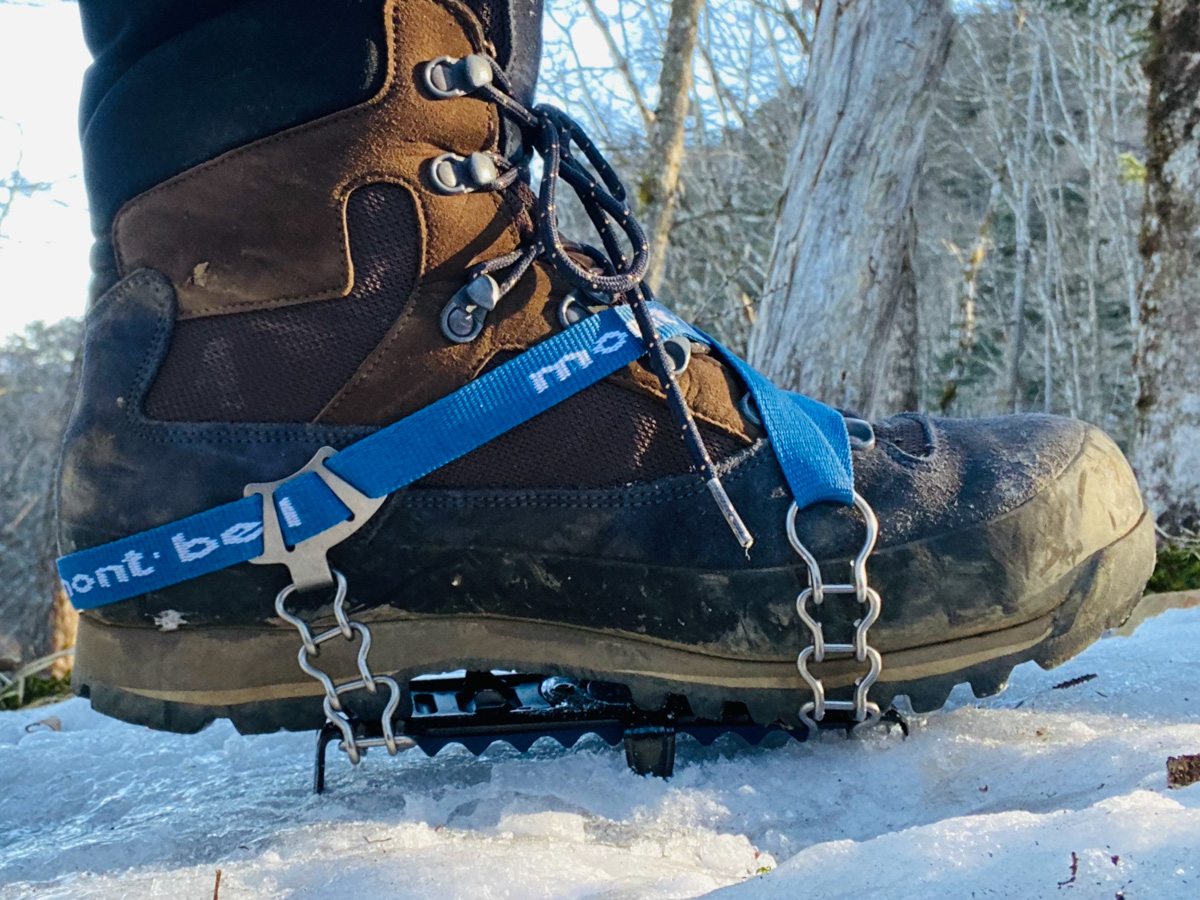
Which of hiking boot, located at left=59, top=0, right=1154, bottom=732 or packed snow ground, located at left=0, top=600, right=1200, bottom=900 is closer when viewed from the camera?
packed snow ground, located at left=0, top=600, right=1200, bottom=900

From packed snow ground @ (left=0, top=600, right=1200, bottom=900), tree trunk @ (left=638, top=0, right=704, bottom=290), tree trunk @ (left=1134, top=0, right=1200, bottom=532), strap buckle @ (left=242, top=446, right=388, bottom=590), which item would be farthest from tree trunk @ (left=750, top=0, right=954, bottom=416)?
tree trunk @ (left=638, top=0, right=704, bottom=290)

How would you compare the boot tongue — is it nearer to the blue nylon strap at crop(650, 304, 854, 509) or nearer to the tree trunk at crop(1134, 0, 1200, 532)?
the blue nylon strap at crop(650, 304, 854, 509)

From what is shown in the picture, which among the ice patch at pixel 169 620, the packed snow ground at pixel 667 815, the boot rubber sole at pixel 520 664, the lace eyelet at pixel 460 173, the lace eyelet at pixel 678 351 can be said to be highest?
the lace eyelet at pixel 460 173

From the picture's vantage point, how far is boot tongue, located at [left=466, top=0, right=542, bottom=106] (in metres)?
1.05

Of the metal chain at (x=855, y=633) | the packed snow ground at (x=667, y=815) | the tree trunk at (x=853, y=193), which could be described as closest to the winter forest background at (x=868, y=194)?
the tree trunk at (x=853, y=193)

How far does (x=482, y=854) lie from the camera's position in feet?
2.64

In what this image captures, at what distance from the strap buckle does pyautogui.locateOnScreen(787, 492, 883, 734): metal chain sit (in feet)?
1.54

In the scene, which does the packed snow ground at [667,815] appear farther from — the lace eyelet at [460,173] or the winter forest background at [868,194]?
the winter forest background at [868,194]

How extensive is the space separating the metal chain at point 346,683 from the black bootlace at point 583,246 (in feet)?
1.31

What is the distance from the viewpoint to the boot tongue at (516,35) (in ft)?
3.43

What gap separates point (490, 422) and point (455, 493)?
0.09 m

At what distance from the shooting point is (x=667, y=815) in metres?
0.93

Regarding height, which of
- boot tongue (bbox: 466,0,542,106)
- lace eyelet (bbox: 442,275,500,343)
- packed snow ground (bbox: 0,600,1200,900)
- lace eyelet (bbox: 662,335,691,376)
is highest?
boot tongue (bbox: 466,0,542,106)

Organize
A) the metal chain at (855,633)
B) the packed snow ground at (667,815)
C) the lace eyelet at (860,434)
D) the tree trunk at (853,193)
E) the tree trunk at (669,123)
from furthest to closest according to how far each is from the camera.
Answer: the tree trunk at (669,123), the tree trunk at (853,193), the lace eyelet at (860,434), the metal chain at (855,633), the packed snow ground at (667,815)
